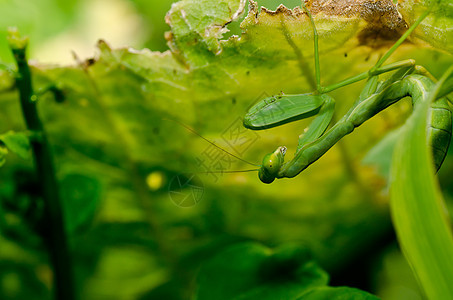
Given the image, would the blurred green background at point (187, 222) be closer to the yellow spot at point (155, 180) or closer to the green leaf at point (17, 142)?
the yellow spot at point (155, 180)

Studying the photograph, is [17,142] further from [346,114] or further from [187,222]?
[346,114]

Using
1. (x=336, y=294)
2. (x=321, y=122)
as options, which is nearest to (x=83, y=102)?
(x=321, y=122)

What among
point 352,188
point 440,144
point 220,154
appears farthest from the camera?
point 352,188

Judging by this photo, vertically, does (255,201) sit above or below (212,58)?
below

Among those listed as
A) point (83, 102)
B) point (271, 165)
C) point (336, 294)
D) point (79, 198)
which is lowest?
point (336, 294)

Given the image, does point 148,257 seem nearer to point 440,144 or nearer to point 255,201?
point 255,201

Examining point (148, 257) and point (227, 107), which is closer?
point (227, 107)

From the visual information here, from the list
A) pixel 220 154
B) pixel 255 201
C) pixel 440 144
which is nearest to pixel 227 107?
pixel 220 154
